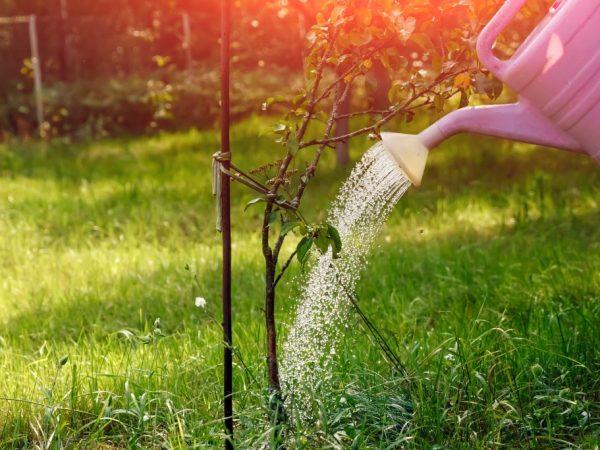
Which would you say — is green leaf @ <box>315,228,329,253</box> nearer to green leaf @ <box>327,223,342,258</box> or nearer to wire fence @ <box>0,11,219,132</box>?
green leaf @ <box>327,223,342,258</box>

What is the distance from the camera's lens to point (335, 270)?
2.53 m

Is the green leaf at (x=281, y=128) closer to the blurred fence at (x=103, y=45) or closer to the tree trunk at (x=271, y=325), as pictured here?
the tree trunk at (x=271, y=325)

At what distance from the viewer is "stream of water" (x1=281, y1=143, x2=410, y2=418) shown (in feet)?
7.12

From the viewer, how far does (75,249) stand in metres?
4.77

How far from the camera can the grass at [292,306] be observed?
2.38m

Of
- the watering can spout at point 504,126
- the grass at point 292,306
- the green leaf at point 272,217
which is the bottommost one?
the grass at point 292,306

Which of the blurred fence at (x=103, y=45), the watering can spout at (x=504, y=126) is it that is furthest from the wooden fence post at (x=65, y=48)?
the watering can spout at (x=504, y=126)

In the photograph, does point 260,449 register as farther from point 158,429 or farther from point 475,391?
point 475,391

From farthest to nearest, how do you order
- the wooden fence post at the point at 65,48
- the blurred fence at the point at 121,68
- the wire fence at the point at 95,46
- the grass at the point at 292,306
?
the wooden fence post at the point at 65,48 < the wire fence at the point at 95,46 < the blurred fence at the point at 121,68 < the grass at the point at 292,306

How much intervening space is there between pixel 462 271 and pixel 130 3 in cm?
933

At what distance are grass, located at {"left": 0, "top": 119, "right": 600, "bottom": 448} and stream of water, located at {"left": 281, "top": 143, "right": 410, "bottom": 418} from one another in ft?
0.25

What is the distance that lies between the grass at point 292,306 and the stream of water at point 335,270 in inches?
3.0

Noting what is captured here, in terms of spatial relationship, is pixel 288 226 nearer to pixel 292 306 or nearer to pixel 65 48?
pixel 292 306

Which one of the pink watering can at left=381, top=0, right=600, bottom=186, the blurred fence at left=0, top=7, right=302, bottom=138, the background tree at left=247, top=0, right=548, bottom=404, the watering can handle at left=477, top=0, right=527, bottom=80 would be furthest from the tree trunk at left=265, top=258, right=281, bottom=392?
the blurred fence at left=0, top=7, right=302, bottom=138
